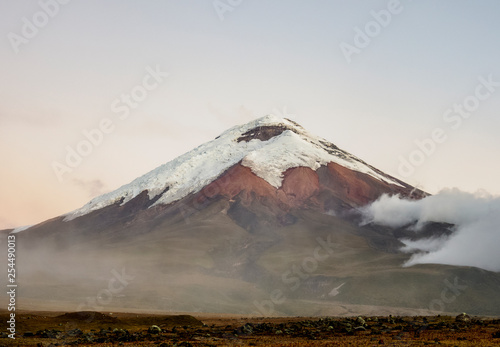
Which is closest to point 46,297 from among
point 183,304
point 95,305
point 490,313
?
point 95,305

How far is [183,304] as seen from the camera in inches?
7475

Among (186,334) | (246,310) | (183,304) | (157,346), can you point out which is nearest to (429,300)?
(246,310)

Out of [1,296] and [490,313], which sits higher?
[1,296]

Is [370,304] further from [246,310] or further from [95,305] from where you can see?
[95,305]

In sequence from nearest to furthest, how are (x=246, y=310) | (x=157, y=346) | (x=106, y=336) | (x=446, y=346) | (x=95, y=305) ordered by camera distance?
(x=446, y=346), (x=157, y=346), (x=106, y=336), (x=95, y=305), (x=246, y=310)

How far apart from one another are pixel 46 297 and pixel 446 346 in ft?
557

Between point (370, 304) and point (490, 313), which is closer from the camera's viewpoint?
point (490, 313)

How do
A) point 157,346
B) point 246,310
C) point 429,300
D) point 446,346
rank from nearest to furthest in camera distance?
point 446,346 → point 157,346 → point 246,310 → point 429,300

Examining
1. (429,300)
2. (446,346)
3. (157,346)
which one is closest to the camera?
(446,346)

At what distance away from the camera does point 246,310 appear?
186 metres

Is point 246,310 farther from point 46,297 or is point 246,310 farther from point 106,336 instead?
point 106,336

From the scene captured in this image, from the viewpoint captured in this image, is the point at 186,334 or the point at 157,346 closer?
the point at 157,346

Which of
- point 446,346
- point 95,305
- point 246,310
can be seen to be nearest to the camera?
point 446,346

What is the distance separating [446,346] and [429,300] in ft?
522
